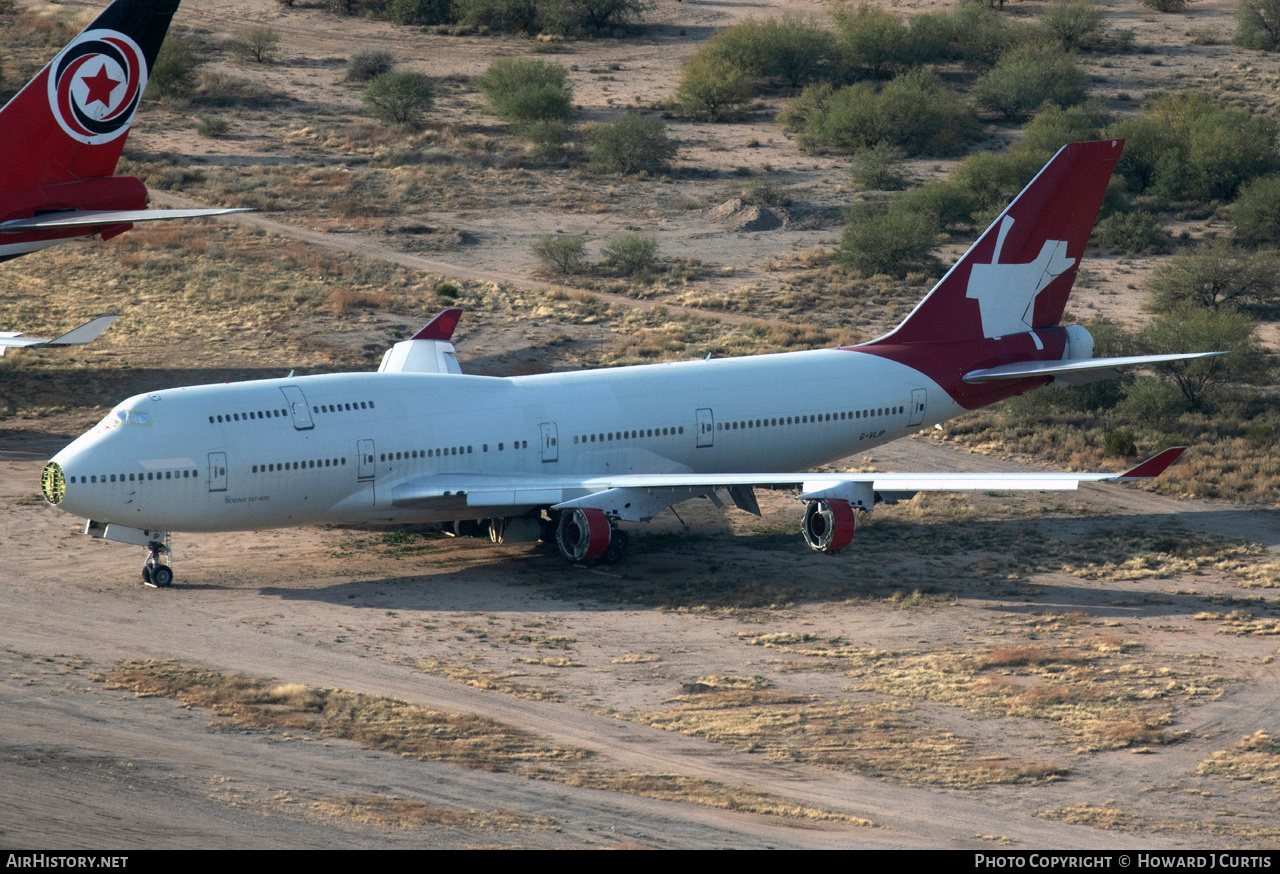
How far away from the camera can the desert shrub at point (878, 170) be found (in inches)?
3383

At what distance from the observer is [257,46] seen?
110125mm

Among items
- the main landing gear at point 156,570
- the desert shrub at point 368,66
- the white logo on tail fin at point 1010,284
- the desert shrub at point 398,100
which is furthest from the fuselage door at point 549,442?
the desert shrub at point 368,66

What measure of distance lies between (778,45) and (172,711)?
8644 centimetres

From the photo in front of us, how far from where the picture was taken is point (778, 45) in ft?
355

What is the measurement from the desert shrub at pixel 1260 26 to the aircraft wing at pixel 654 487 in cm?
8300

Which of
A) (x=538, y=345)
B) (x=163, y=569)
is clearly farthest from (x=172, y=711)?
(x=538, y=345)

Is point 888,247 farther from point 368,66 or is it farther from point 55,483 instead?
point 368,66

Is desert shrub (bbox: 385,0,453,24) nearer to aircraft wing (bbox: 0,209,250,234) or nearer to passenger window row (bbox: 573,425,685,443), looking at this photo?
aircraft wing (bbox: 0,209,250,234)

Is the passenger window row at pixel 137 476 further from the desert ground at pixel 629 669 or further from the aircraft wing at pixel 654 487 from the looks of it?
the aircraft wing at pixel 654 487

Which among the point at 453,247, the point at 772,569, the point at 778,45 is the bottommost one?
the point at 772,569

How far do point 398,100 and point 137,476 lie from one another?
64.1 metres

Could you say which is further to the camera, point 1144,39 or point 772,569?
point 1144,39

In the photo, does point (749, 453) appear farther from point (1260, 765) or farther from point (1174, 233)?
point (1174, 233)

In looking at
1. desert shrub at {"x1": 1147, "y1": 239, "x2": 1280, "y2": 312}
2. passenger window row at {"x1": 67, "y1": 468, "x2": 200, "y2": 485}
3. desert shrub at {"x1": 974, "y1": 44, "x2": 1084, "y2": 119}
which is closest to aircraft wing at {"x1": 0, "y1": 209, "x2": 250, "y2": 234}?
passenger window row at {"x1": 67, "y1": 468, "x2": 200, "y2": 485}
